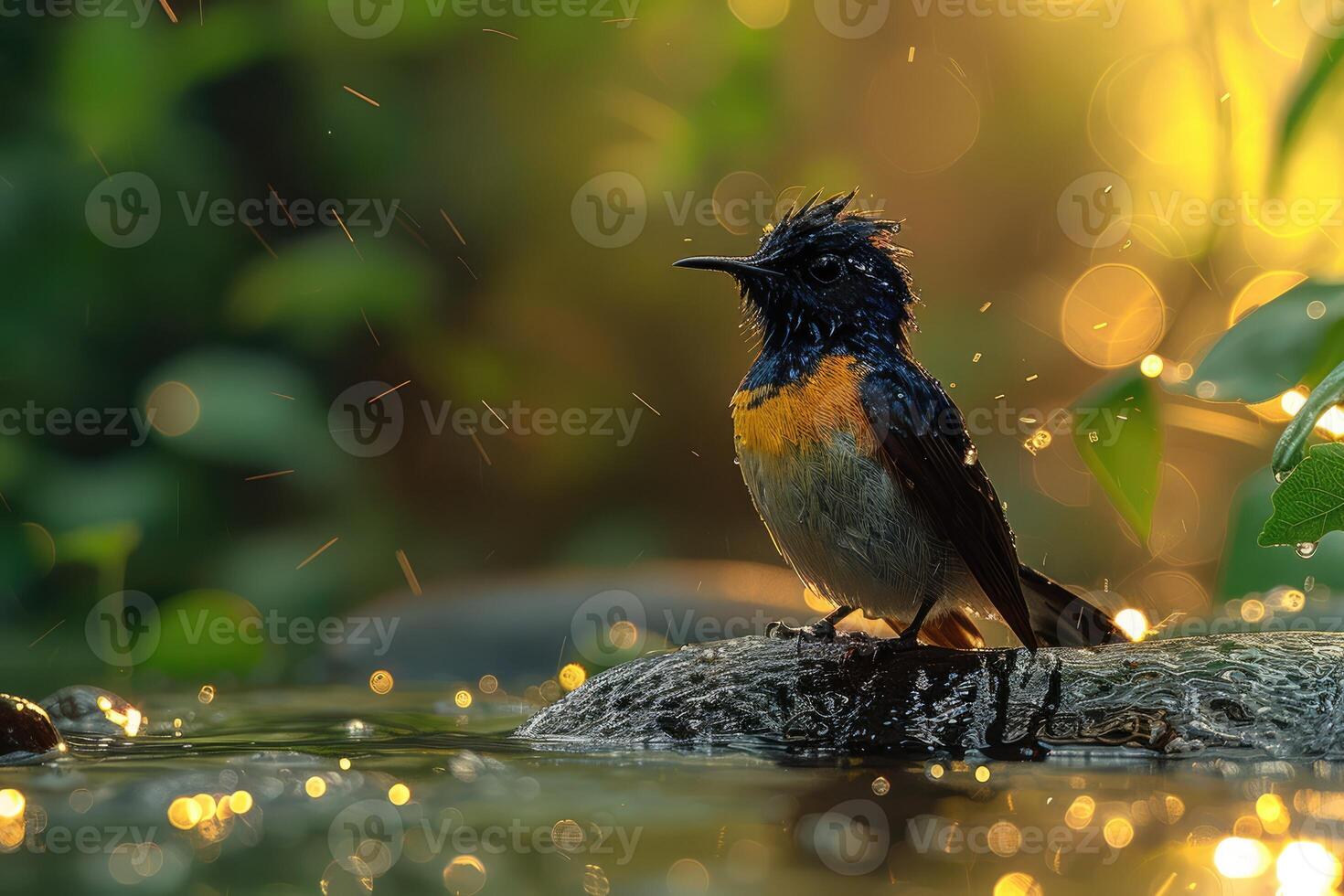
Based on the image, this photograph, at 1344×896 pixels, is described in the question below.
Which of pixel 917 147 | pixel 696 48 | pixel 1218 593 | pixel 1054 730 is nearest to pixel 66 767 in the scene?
pixel 1054 730

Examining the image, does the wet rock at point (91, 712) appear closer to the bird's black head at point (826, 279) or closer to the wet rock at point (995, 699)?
the wet rock at point (995, 699)

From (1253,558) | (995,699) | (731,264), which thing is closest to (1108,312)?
(731,264)

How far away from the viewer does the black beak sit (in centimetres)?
393

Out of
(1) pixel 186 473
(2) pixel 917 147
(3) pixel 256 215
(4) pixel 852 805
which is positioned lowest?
(4) pixel 852 805

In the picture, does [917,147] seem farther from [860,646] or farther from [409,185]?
[860,646]

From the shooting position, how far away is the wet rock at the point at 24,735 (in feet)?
10.1

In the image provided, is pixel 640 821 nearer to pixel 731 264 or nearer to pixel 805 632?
pixel 805 632

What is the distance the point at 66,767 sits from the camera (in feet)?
9.63

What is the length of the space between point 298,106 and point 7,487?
2.31m

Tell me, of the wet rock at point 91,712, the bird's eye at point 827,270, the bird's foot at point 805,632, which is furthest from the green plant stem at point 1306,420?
the wet rock at point 91,712

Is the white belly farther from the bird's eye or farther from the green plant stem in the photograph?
the green plant stem

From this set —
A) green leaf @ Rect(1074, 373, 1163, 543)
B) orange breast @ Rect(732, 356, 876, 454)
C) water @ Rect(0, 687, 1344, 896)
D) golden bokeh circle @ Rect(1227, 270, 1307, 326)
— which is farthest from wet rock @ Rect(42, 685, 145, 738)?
golden bokeh circle @ Rect(1227, 270, 1307, 326)

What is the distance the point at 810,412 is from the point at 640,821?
1.58 m

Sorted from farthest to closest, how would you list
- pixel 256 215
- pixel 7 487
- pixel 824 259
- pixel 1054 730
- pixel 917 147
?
pixel 917 147 < pixel 256 215 < pixel 7 487 < pixel 824 259 < pixel 1054 730
